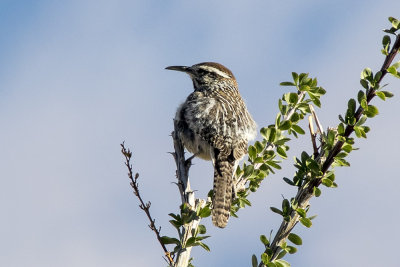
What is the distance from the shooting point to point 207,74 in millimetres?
6887

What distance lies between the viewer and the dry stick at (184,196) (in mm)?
2320

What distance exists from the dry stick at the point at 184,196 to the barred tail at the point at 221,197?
374mm

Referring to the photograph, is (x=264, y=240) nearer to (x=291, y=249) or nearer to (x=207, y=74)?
(x=291, y=249)

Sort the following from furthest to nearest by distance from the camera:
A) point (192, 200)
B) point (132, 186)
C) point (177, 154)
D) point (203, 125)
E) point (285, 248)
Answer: point (203, 125) → point (177, 154) → point (192, 200) → point (132, 186) → point (285, 248)

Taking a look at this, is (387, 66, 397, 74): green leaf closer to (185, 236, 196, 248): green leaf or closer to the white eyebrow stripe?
(185, 236, 196, 248): green leaf

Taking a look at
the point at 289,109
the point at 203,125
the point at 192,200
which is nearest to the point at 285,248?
the point at 192,200

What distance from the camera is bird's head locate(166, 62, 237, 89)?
22.4ft

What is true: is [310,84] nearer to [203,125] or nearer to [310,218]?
[310,218]

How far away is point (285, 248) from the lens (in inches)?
93.1

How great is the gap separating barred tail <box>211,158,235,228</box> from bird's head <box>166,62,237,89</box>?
2296 millimetres

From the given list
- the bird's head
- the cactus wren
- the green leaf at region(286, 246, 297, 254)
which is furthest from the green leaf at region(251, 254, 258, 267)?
the bird's head

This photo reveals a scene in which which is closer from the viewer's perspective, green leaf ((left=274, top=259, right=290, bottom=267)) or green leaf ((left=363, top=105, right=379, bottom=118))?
green leaf ((left=274, top=259, right=290, bottom=267))

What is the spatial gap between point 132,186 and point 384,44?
4.52 ft

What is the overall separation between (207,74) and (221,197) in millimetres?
3292
